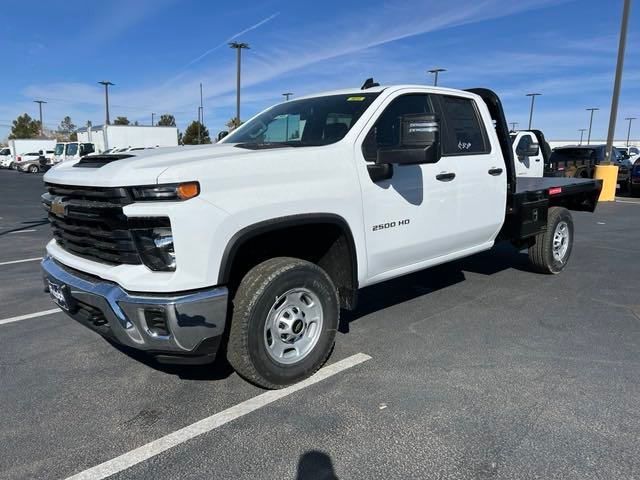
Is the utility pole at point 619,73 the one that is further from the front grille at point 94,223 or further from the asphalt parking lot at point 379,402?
the front grille at point 94,223

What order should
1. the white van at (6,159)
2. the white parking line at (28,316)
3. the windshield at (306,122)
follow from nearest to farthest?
1. the windshield at (306,122)
2. the white parking line at (28,316)
3. the white van at (6,159)

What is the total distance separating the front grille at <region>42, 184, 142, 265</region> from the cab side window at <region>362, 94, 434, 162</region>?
171cm

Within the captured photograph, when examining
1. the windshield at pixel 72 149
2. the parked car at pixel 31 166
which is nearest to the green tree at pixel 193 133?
the parked car at pixel 31 166

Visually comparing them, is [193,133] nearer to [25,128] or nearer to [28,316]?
[25,128]

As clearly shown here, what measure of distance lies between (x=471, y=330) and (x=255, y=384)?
6.98ft

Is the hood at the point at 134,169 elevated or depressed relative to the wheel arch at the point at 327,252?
elevated

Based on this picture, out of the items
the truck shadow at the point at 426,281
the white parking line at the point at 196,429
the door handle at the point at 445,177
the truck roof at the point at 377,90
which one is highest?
the truck roof at the point at 377,90

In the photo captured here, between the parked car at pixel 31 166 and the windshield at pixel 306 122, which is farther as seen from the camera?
the parked car at pixel 31 166

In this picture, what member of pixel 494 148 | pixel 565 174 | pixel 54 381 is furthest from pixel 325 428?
pixel 565 174

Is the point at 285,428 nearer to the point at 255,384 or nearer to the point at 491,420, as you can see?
the point at 255,384

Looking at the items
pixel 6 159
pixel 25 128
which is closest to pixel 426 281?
pixel 6 159

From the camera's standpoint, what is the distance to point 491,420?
2.97 m

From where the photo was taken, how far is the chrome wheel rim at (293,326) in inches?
128

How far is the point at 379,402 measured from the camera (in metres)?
3.19
